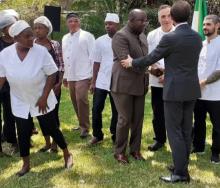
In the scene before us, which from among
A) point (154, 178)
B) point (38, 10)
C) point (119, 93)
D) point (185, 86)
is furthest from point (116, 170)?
point (38, 10)

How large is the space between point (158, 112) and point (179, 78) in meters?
1.84

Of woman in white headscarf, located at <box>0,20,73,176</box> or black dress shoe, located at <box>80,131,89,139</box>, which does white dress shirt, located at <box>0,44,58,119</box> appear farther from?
black dress shoe, located at <box>80,131,89,139</box>

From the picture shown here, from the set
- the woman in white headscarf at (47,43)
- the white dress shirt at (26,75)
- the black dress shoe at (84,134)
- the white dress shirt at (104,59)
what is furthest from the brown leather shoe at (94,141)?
the white dress shirt at (26,75)

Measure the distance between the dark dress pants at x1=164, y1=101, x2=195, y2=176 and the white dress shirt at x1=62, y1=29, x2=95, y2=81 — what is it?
268 centimetres

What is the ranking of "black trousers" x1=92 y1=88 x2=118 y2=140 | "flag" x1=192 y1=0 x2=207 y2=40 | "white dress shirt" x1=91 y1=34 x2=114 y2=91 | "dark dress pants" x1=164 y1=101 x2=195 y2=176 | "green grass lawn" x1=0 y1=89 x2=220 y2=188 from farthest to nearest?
"flag" x1=192 y1=0 x2=207 y2=40, "black trousers" x1=92 y1=88 x2=118 y2=140, "white dress shirt" x1=91 y1=34 x2=114 y2=91, "green grass lawn" x1=0 y1=89 x2=220 y2=188, "dark dress pants" x1=164 y1=101 x2=195 y2=176

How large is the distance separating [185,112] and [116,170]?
130cm

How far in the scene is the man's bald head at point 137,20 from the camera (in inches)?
234

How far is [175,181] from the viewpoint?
558 centimetres

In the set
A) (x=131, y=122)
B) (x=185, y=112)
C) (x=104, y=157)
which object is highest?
(x=185, y=112)

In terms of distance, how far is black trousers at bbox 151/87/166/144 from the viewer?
697 centimetres

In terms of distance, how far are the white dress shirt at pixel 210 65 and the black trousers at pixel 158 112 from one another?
0.79 metres

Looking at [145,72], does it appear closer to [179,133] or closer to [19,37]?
[179,133]

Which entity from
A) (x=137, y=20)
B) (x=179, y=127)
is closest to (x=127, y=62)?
(x=137, y=20)

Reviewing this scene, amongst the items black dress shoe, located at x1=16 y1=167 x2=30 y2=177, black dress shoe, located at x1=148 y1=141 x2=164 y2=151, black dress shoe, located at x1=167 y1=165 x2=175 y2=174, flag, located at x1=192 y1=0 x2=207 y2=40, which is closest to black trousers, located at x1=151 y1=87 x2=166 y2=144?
black dress shoe, located at x1=148 y1=141 x2=164 y2=151
